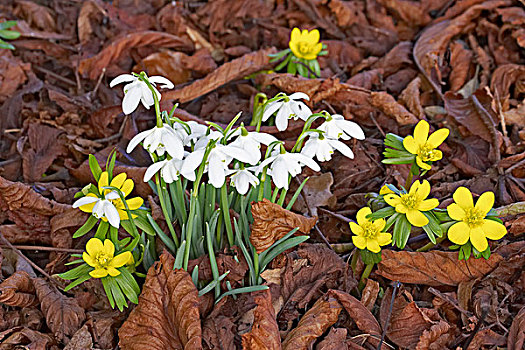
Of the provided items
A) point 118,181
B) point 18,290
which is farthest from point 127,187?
point 18,290

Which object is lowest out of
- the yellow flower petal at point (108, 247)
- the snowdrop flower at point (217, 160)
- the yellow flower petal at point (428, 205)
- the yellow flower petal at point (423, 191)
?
the yellow flower petal at point (108, 247)

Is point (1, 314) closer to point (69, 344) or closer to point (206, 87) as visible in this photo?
point (69, 344)

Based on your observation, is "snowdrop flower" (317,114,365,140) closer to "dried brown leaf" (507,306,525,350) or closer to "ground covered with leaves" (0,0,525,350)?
"ground covered with leaves" (0,0,525,350)

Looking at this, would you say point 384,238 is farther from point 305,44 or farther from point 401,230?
point 305,44

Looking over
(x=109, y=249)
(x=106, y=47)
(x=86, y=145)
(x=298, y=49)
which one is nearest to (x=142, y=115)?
(x=86, y=145)

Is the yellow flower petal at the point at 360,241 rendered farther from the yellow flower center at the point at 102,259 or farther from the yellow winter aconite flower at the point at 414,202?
the yellow flower center at the point at 102,259

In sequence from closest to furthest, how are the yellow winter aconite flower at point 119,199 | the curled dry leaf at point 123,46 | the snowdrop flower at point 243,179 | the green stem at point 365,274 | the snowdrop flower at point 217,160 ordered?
the snowdrop flower at point 217,160 < the snowdrop flower at point 243,179 < the yellow winter aconite flower at point 119,199 < the green stem at point 365,274 < the curled dry leaf at point 123,46

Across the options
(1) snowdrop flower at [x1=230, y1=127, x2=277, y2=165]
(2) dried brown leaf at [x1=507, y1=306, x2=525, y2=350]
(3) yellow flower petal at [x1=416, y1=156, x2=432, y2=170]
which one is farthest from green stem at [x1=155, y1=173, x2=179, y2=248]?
(2) dried brown leaf at [x1=507, y1=306, x2=525, y2=350]

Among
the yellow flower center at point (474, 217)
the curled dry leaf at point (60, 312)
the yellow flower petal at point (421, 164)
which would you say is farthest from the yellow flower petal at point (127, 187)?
the yellow flower center at point (474, 217)
